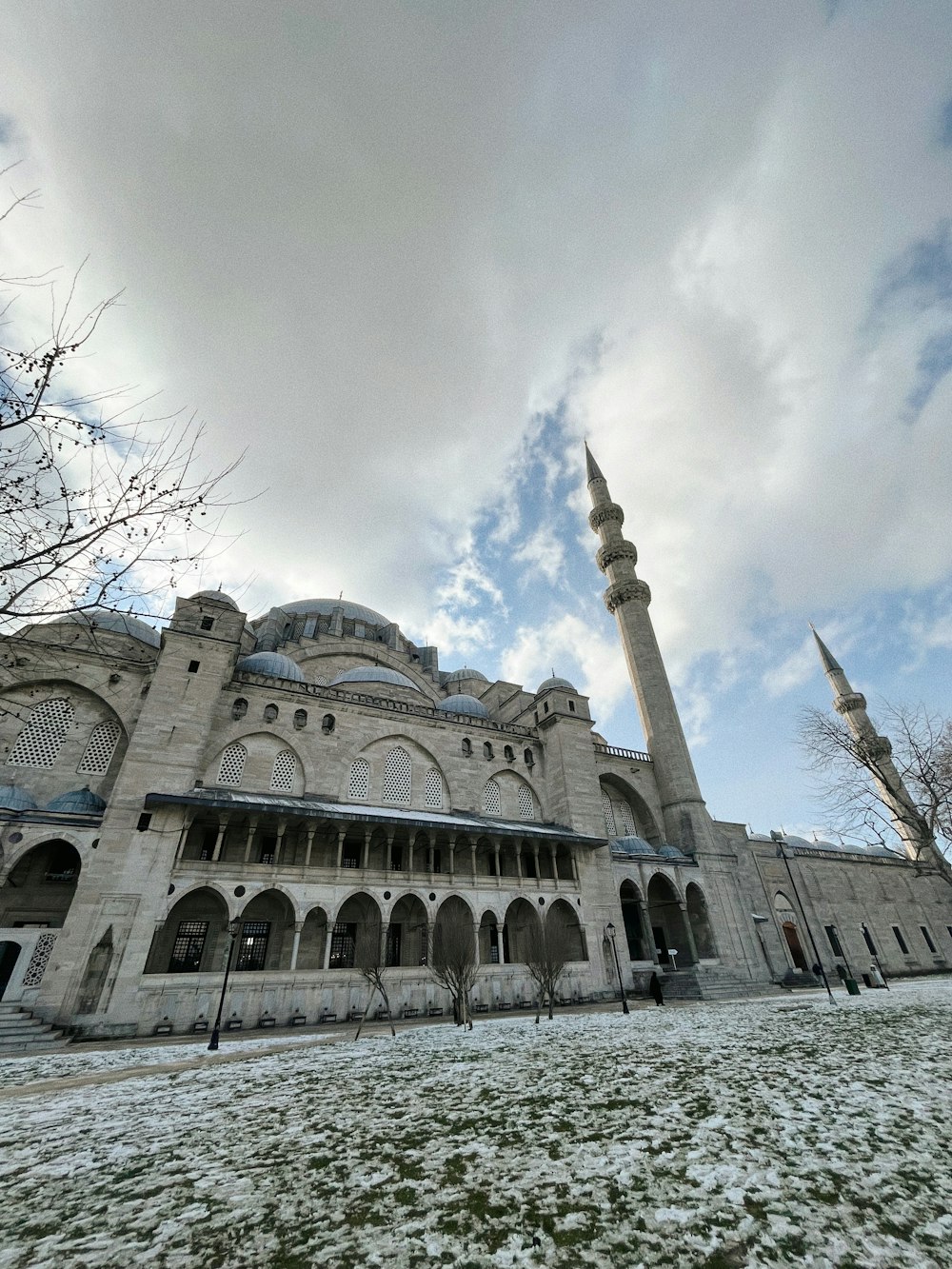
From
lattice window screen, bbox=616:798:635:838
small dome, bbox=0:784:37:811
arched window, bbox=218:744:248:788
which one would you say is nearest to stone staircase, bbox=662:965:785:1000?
lattice window screen, bbox=616:798:635:838

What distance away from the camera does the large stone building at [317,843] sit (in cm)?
1659

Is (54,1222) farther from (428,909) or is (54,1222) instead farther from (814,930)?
(814,930)

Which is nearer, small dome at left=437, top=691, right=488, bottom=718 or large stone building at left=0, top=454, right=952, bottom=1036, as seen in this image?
large stone building at left=0, top=454, right=952, bottom=1036

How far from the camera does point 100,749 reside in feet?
69.3

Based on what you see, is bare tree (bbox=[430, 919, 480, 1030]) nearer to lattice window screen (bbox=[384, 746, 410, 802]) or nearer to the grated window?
lattice window screen (bbox=[384, 746, 410, 802])

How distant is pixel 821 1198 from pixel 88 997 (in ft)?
61.3

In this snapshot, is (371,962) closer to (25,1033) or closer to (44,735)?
(25,1033)

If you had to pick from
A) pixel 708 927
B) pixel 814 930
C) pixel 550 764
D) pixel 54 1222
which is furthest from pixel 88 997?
pixel 814 930

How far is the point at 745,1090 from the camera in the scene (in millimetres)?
6152

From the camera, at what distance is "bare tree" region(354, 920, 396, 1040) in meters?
13.5

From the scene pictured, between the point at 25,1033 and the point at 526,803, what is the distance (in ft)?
67.5

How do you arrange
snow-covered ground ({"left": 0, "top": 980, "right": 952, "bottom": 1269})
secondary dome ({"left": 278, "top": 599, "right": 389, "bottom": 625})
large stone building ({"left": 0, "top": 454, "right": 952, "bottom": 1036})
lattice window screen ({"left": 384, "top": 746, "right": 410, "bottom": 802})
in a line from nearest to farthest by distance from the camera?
snow-covered ground ({"left": 0, "top": 980, "right": 952, "bottom": 1269}) → large stone building ({"left": 0, "top": 454, "right": 952, "bottom": 1036}) → lattice window screen ({"left": 384, "top": 746, "right": 410, "bottom": 802}) → secondary dome ({"left": 278, "top": 599, "right": 389, "bottom": 625})

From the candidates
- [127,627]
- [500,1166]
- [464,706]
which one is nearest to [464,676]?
[464,706]

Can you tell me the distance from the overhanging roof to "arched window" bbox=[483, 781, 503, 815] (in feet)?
3.06
